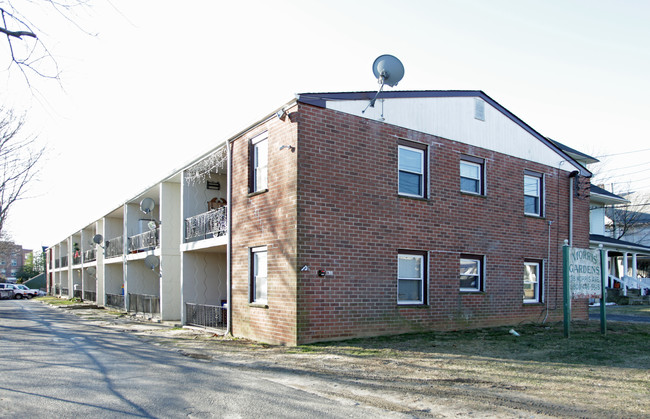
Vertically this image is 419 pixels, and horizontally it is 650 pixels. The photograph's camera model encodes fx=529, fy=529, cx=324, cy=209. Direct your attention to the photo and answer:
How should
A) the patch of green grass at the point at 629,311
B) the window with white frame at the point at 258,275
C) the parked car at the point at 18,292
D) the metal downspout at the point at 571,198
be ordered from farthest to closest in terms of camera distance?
the parked car at the point at 18,292 < the patch of green grass at the point at 629,311 < the metal downspout at the point at 571,198 < the window with white frame at the point at 258,275

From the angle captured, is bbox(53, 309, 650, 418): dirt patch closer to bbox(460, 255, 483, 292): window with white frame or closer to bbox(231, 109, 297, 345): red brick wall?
bbox(231, 109, 297, 345): red brick wall

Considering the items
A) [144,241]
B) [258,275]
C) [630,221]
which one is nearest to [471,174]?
[258,275]

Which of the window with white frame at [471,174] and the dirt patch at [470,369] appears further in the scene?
the window with white frame at [471,174]

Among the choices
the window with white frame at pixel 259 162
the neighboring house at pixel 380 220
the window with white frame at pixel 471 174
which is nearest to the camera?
the neighboring house at pixel 380 220


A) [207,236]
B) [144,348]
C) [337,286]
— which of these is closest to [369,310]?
[337,286]

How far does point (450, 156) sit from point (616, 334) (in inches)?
249

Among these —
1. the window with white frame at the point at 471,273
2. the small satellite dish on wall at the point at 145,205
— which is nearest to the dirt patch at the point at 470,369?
the window with white frame at the point at 471,273

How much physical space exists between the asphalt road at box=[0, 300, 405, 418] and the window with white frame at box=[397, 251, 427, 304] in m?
5.37

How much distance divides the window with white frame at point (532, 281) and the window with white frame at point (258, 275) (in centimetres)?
863

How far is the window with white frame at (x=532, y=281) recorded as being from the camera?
17.0 meters

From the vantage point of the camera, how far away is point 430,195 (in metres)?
14.6

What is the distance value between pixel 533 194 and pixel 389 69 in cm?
791

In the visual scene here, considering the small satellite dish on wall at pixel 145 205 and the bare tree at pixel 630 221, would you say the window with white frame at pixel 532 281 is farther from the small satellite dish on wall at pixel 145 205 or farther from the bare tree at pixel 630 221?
the bare tree at pixel 630 221

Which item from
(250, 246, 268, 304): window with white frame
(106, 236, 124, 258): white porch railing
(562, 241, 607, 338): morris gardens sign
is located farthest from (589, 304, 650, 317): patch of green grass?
(106, 236, 124, 258): white porch railing
